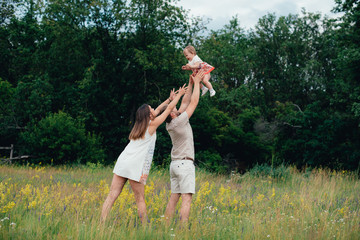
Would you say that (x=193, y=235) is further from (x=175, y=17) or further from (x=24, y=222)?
(x=175, y=17)

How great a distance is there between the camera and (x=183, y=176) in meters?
4.86

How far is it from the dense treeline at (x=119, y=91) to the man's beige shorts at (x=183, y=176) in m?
13.1

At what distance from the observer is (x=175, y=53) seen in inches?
837

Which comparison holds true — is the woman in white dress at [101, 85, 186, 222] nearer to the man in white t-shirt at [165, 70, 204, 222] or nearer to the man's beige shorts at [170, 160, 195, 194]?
the man in white t-shirt at [165, 70, 204, 222]

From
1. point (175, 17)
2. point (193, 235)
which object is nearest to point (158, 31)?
point (175, 17)

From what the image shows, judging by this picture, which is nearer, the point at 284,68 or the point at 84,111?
the point at 84,111

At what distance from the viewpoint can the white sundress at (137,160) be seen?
4742 millimetres

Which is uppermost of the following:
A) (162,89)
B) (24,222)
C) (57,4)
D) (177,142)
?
(57,4)

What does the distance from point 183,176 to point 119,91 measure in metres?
18.1

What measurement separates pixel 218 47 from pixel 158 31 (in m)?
12.2

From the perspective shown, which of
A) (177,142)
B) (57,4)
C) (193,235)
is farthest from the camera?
(57,4)

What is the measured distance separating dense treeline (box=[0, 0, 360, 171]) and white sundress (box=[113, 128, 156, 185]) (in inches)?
512

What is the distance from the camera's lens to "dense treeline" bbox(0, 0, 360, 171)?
59.3 feet

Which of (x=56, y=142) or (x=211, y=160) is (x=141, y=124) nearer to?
(x=56, y=142)
